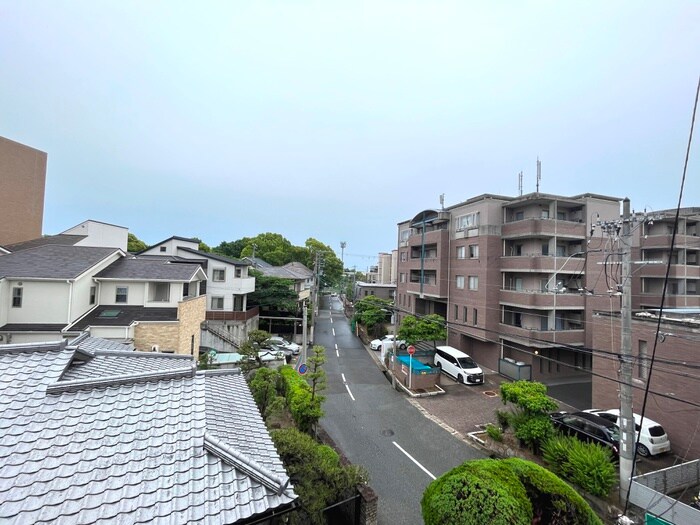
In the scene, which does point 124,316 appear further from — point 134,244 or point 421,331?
point 134,244

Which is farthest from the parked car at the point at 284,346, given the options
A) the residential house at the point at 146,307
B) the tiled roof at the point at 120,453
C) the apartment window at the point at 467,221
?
the tiled roof at the point at 120,453

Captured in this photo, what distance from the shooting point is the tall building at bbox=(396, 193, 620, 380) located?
18.5m

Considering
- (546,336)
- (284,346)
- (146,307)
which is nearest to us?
(146,307)

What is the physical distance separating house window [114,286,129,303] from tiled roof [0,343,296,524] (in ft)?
46.9

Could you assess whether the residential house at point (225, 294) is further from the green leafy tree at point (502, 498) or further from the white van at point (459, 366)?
the green leafy tree at point (502, 498)

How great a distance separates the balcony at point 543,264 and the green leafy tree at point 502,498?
601 inches

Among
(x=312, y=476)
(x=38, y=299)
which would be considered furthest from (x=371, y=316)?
(x=312, y=476)

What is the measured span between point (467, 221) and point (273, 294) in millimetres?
18551

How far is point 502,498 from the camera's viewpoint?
463 centimetres

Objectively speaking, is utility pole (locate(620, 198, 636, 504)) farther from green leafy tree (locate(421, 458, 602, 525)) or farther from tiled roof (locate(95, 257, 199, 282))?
tiled roof (locate(95, 257, 199, 282))

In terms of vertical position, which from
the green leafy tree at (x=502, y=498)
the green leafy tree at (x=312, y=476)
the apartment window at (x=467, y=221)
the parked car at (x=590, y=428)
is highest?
the apartment window at (x=467, y=221)

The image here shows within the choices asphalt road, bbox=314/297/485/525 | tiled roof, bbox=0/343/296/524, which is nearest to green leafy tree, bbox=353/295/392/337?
asphalt road, bbox=314/297/485/525

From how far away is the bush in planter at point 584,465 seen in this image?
7.98 metres

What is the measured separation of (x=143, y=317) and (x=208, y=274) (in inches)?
394
